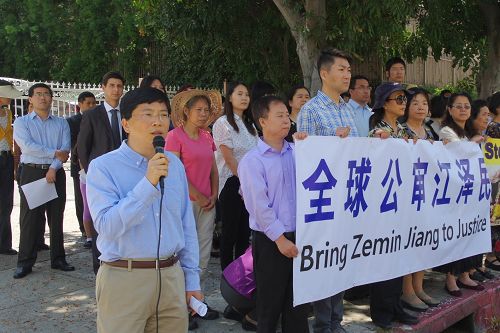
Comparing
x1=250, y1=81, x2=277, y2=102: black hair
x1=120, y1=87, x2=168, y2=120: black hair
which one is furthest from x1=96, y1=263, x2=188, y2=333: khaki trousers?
x1=250, y1=81, x2=277, y2=102: black hair

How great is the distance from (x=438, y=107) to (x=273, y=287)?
10.8 ft

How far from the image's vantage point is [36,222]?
219 inches

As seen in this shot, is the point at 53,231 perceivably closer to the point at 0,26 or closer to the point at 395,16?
the point at 395,16

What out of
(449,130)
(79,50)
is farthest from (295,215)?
(79,50)

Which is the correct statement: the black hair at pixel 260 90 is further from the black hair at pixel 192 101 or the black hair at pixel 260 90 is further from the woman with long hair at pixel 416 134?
the woman with long hair at pixel 416 134

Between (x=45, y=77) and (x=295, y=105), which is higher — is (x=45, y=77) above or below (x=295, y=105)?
above

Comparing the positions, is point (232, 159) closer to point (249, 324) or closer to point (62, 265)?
point (249, 324)

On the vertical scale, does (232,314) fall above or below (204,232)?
below

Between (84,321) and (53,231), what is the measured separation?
5.13 feet

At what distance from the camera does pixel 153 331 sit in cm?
262

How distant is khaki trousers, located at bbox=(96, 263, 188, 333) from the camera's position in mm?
2502

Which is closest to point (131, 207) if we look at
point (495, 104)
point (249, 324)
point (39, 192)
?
point (249, 324)

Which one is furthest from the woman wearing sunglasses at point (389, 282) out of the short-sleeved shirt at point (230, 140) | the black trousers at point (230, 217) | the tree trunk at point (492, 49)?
the tree trunk at point (492, 49)

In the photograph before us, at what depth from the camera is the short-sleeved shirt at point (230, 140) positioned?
4789 millimetres
